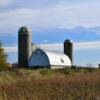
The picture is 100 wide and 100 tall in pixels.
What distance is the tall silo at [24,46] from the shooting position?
85.1m

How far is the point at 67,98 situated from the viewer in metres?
13.0

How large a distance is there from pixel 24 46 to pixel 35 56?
437cm

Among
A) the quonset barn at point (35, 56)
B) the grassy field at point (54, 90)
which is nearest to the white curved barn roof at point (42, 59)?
the quonset barn at point (35, 56)

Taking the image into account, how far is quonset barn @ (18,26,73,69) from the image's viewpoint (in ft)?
273

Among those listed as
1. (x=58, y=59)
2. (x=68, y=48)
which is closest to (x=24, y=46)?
(x=58, y=59)

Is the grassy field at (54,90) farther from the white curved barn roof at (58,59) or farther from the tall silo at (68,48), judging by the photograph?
the tall silo at (68,48)

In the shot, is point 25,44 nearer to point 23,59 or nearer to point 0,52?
point 23,59

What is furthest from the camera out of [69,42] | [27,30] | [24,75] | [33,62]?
[69,42]

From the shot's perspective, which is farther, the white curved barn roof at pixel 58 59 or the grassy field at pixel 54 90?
the white curved barn roof at pixel 58 59

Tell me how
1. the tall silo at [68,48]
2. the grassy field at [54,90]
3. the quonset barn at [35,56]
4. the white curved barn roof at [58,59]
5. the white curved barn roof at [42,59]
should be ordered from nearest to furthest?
the grassy field at [54,90] → the white curved barn roof at [42,59] → the quonset barn at [35,56] → the white curved barn roof at [58,59] → the tall silo at [68,48]

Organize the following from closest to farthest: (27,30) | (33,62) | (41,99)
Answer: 1. (41,99)
2. (33,62)
3. (27,30)

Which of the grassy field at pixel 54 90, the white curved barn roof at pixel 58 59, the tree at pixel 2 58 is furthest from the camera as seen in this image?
the white curved barn roof at pixel 58 59

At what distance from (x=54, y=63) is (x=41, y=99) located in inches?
2837

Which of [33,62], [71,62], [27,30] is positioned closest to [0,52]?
[33,62]
